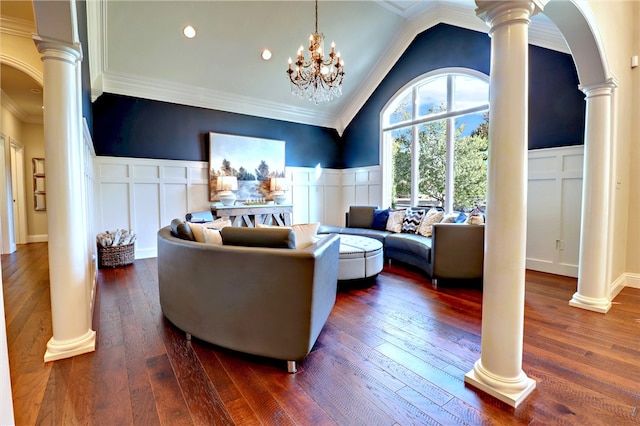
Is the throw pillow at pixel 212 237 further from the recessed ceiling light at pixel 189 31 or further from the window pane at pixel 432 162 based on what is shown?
the window pane at pixel 432 162

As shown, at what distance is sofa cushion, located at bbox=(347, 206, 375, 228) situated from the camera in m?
5.55

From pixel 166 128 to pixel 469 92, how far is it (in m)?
5.17

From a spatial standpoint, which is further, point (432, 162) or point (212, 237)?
point (432, 162)

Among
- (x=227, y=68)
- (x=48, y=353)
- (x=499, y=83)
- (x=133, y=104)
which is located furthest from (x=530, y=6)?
(x=133, y=104)

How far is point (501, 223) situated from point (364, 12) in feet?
15.6

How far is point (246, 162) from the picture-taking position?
6.00 metres

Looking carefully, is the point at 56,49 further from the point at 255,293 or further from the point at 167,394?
the point at 167,394

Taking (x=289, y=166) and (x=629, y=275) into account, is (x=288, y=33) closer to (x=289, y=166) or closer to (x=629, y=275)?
(x=289, y=166)

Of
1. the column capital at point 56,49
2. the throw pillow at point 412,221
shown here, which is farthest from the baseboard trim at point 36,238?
the throw pillow at point 412,221

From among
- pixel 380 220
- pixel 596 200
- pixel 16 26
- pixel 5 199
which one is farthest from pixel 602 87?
pixel 5 199

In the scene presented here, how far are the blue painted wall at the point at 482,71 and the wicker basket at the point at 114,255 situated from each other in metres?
4.88

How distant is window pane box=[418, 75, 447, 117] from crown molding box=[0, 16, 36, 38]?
5.87 meters

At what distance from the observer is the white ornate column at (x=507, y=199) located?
1.63 meters

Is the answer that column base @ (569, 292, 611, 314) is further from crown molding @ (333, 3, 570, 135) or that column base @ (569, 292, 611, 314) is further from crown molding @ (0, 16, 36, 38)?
crown molding @ (0, 16, 36, 38)
